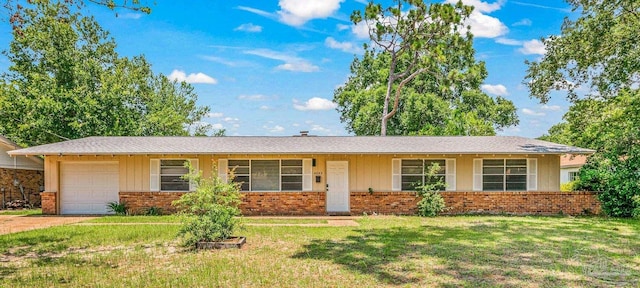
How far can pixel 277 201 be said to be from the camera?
15.0 meters

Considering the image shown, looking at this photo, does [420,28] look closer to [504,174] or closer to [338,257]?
[504,174]

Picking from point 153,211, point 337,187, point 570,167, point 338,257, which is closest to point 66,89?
point 153,211

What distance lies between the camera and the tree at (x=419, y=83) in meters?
23.3

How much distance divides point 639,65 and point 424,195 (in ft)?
28.3

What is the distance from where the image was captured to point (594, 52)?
51.9ft

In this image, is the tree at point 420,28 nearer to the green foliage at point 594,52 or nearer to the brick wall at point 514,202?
the green foliage at point 594,52

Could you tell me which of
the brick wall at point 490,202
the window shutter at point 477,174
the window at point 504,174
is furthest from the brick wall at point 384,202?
the window at point 504,174

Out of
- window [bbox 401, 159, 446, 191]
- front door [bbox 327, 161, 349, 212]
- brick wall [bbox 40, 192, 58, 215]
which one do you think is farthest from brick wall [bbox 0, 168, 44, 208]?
window [bbox 401, 159, 446, 191]

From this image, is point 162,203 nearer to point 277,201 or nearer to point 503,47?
point 277,201

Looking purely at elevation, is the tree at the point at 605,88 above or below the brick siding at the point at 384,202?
above

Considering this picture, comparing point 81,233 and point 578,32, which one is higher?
point 578,32

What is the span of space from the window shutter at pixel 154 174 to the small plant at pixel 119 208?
3.35 ft

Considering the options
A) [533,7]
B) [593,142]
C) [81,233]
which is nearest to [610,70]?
[593,142]

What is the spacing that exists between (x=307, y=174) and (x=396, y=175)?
3.03 meters
